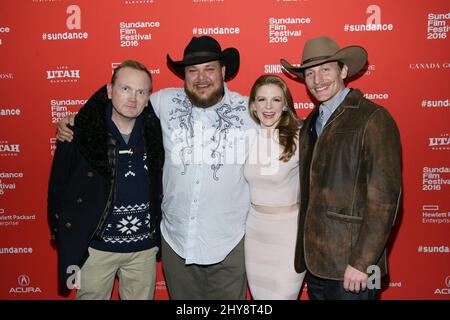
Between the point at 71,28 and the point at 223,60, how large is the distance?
138cm

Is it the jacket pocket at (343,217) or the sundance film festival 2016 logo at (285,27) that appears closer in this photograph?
the jacket pocket at (343,217)

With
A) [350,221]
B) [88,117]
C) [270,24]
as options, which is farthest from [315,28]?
[88,117]

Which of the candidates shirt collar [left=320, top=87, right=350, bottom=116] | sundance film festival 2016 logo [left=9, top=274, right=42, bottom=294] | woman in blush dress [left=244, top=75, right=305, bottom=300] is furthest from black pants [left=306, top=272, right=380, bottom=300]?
sundance film festival 2016 logo [left=9, top=274, right=42, bottom=294]

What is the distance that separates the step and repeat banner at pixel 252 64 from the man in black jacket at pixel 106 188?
2.67ft

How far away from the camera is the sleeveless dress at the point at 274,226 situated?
2.57m

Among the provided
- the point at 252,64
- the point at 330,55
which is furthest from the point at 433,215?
the point at 252,64

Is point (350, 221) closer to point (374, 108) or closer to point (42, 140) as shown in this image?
point (374, 108)

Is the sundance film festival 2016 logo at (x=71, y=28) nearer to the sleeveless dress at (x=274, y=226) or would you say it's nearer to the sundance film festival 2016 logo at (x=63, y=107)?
the sundance film festival 2016 logo at (x=63, y=107)

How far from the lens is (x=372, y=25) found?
3111mm

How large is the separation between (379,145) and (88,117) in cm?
182

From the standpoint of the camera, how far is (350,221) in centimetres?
215

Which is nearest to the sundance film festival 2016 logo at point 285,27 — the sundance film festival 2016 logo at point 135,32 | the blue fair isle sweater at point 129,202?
the sundance film festival 2016 logo at point 135,32

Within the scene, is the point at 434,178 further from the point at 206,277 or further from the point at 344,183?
the point at 206,277

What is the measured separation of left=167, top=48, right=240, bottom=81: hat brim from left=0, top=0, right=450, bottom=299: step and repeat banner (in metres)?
0.23
